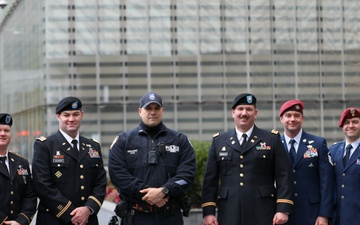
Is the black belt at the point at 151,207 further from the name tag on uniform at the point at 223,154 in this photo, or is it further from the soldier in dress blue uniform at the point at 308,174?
the soldier in dress blue uniform at the point at 308,174

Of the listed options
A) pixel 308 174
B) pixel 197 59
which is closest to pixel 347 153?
pixel 308 174

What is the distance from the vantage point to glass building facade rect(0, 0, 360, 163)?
19531 mm

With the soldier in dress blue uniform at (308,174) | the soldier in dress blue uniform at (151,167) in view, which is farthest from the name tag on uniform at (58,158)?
the soldier in dress blue uniform at (308,174)

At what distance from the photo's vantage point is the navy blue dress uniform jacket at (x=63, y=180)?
7.43 metres

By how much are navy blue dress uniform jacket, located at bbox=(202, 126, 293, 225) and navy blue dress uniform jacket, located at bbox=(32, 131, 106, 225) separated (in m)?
1.11

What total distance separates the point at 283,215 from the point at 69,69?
12866mm

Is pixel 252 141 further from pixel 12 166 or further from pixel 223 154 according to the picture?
pixel 12 166

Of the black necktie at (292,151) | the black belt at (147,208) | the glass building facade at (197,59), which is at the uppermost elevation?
the glass building facade at (197,59)

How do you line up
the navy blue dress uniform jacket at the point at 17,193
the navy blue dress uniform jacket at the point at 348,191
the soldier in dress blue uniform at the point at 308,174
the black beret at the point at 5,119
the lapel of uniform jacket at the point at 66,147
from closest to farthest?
1. the navy blue dress uniform jacket at the point at 17,193
2. the black beret at the point at 5,119
3. the lapel of uniform jacket at the point at 66,147
4. the soldier in dress blue uniform at the point at 308,174
5. the navy blue dress uniform jacket at the point at 348,191

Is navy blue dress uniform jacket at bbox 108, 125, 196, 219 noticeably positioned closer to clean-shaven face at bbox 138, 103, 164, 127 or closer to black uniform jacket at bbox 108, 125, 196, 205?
black uniform jacket at bbox 108, 125, 196, 205

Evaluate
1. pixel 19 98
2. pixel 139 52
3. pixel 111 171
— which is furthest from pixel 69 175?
pixel 19 98

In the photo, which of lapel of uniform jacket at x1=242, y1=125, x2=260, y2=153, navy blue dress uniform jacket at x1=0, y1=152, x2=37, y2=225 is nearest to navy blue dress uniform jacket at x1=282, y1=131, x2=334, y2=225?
lapel of uniform jacket at x1=242, y1=125, x2=260, y2=153

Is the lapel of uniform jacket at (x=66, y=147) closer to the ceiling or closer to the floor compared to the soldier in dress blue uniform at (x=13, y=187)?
closer to the ceiling

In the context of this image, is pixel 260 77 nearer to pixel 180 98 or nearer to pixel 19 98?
pixel 180 98
